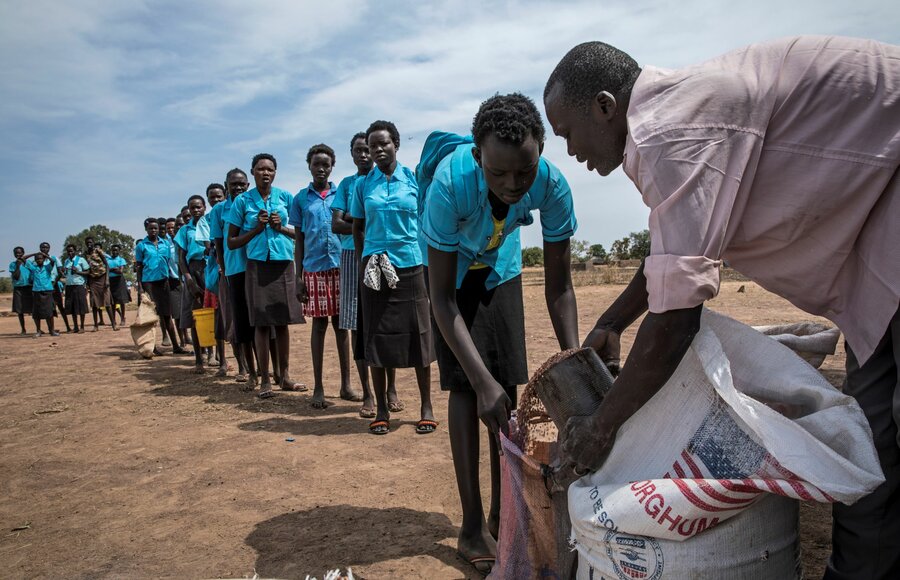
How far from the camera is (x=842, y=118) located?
4.79ft

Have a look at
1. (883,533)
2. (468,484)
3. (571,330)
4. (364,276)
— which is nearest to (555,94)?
(571,330)

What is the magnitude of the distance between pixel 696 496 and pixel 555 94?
42.3 inches

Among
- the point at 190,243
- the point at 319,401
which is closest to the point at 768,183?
the point at 319,401

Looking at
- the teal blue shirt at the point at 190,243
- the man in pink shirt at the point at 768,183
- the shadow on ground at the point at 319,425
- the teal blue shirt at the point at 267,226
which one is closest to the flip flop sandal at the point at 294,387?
the shadow on ground at the point at 319,425

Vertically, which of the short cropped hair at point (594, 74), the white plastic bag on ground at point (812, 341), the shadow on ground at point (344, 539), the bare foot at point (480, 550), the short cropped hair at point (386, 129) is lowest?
the shadow on ground at point (344, 539)

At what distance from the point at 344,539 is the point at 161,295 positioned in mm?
8229

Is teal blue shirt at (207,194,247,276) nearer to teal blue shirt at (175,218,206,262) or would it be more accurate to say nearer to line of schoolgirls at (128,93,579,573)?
line of schoolgirls at (128,93,579,573)

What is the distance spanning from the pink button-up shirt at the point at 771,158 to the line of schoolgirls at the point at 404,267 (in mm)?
775

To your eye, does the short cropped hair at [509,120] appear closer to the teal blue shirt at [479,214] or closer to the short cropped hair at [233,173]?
the teal blue shirt at [479,214]

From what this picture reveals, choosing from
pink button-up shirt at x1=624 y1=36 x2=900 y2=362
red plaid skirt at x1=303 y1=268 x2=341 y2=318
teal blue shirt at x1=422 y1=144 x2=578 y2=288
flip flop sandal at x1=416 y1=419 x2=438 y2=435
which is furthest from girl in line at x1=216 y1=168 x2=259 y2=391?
pink button-up shirt at x1=624 y1=36 x2=900 y2=362

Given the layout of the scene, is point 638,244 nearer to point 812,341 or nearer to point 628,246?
point 628,246

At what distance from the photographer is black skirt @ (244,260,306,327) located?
618 centimetres

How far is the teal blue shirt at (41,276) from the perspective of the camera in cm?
1491

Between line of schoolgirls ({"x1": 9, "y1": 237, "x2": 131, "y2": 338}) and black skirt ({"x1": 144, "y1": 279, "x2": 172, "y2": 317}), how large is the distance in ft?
19.0
